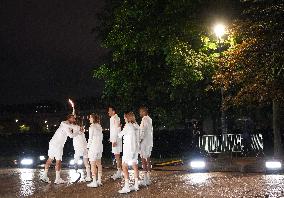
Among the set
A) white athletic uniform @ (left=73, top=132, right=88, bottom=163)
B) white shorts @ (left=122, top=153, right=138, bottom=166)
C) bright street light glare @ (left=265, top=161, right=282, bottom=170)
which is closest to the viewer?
white shorts @ (left=122, top=153, right=138, bottom=166)

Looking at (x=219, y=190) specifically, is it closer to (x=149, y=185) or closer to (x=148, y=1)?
(x=149, y=185)

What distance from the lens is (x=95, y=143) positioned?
13.1m

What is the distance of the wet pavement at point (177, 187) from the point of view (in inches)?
440

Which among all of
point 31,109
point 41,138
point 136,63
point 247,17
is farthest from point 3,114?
point 247,17

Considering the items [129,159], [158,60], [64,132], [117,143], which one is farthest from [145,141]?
[158,60]

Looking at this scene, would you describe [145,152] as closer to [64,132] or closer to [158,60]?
[64,132]

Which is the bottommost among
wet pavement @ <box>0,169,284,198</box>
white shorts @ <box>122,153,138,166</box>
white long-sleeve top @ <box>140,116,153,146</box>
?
wet pavement @ <box>0,169,284,198</box>

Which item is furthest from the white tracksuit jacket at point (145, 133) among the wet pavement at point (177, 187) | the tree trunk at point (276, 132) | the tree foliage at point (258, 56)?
the tree trunk at point (276, 132)

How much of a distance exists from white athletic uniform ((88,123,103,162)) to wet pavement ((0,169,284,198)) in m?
0.84

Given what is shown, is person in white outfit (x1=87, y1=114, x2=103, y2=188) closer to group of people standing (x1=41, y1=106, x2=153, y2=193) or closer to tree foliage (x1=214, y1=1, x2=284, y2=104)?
group of people standing (x1=41, y1=106, x2=153, y2=193)

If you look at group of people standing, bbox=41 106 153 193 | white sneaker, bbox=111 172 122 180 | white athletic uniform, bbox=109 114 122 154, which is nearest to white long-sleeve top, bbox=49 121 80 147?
group of people standing, bbox=41 106 153 193

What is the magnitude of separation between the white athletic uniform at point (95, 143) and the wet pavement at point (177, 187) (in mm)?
836

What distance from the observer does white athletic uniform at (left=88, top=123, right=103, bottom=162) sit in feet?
42.5

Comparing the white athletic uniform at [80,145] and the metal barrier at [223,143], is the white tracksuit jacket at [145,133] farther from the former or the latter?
the metal barrier at [223,143]
